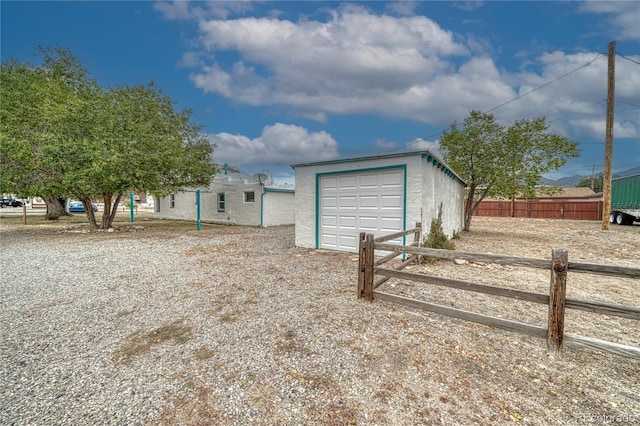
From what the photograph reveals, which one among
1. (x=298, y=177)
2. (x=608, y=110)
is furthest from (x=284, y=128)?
(x=608, y=110)

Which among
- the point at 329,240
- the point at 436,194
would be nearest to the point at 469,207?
the point at 436,194

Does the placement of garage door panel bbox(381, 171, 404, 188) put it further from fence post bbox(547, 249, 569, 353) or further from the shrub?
fence post bbox(547, 249, 569, 353)

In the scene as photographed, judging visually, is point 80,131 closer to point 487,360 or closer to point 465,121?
point 487,360

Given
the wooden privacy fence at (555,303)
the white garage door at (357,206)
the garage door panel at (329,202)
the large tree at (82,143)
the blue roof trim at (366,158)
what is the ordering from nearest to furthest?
1. the wooden privacy fence at (555,303)
2. the blue roof trim at (366,158)
3. the white garage door at (357,206)
4. the garage door panel at (329,202)
5. the large tree at (82,143)

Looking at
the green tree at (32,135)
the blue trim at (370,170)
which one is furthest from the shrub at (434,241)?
the green tree at (32,135)

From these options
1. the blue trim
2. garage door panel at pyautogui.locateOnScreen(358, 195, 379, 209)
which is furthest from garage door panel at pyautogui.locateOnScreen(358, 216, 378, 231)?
the blue trim

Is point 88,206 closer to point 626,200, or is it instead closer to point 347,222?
point 347,222

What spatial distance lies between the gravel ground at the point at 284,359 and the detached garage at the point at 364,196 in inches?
99.3

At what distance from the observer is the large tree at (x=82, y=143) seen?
10469mm

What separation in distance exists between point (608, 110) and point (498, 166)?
6.57 meters

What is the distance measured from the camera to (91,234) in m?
12.3

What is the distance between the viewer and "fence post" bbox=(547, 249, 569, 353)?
2.72 m

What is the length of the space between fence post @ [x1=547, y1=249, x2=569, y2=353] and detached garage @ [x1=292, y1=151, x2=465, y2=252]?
4299mm

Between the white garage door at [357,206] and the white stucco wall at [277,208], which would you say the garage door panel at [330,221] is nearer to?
the white garage door at [357,206]
